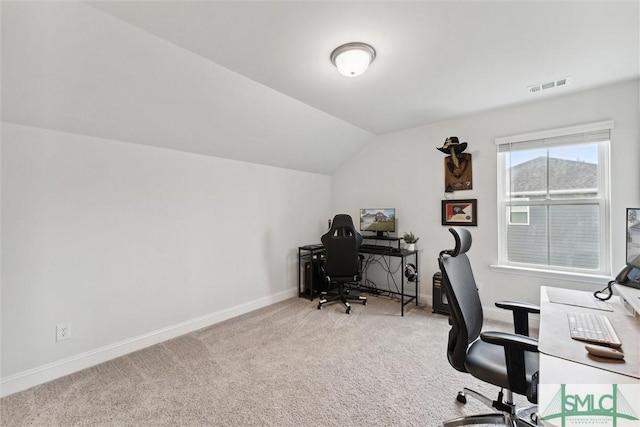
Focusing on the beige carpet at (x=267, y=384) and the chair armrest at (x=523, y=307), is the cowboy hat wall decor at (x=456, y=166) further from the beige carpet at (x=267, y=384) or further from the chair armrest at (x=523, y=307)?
the chair armrest at (x=523, y=307)

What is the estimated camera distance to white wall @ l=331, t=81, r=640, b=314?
250 centimetres

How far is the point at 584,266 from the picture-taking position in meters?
2.73

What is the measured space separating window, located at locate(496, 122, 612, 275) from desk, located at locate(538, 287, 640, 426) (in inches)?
63.0

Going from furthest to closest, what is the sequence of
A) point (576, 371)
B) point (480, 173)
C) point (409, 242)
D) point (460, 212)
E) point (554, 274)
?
point (409, 242), point (460, 212), point (480, 173), point (554, 274), point (576, 371)

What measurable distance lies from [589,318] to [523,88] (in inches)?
84.3

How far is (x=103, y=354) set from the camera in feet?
7.73

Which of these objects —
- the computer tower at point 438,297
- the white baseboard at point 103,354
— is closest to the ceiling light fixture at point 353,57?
the computer tower at point 438,297

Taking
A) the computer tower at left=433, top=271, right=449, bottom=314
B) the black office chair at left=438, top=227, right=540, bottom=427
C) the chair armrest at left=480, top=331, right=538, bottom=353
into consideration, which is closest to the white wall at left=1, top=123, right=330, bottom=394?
the computer tower at left=433, top=271, right=449, bottom=314

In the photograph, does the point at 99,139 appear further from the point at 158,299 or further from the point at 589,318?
the point at 589,318

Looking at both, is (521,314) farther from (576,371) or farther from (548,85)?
(548,85)

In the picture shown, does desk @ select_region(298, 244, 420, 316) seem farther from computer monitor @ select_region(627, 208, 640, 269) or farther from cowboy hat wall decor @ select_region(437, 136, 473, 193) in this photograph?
computer monitor @ select_region(627, 208, 640, 269)

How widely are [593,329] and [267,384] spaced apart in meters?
2.02

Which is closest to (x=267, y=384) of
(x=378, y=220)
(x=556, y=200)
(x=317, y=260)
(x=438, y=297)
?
(x=317, y=260)

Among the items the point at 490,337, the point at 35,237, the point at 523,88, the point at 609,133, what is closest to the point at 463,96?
the point at 523,88
